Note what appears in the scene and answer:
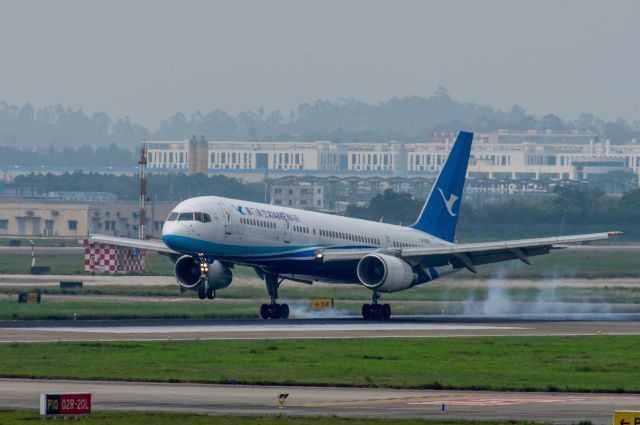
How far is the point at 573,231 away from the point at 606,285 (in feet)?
96.9

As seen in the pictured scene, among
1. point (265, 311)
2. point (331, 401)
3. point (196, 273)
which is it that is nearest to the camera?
point (331, 401)

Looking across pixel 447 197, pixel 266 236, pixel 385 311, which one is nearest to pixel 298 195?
pixel 447 197

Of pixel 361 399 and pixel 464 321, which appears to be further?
pixel 464 321

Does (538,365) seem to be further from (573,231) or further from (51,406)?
(573,231)

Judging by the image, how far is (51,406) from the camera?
111ft

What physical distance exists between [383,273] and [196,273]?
8321 mm

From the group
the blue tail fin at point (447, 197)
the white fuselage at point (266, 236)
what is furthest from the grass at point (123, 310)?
the blue tail fin at point (447, 197)

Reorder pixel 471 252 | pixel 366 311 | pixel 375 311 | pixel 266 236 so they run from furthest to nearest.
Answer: pixel 471 252 < pixel 366 311 < pixel 375 311 < pixel 266 236

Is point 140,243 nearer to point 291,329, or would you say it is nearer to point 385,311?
point 385,311

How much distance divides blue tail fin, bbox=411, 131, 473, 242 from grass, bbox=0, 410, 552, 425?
4491 centimetres

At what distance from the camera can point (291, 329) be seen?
203 feet

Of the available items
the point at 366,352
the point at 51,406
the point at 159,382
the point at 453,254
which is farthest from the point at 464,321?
the point at 51,406

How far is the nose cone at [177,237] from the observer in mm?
64938

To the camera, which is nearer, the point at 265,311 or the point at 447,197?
the point at 265,311
